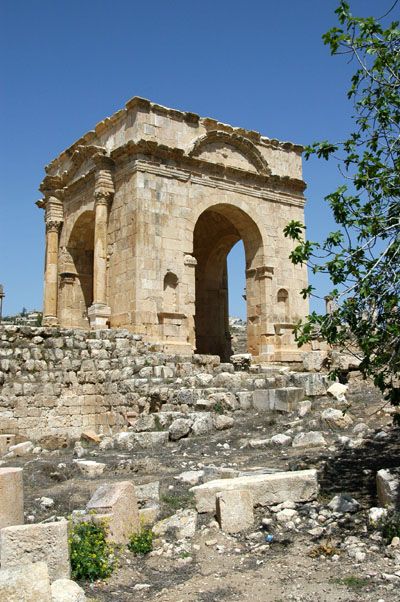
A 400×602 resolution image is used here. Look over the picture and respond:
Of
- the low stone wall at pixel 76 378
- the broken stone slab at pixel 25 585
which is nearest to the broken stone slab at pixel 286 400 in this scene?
the low stone wall at pixel 76 378

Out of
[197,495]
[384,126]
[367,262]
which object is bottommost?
[197,495]

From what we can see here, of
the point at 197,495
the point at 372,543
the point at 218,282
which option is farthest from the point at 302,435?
the point at 218,282

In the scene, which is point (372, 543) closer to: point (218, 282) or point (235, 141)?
point (235, 141)

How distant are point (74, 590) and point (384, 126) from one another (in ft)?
16.8

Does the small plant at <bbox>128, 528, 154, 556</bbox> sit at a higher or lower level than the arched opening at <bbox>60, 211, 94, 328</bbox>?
lower

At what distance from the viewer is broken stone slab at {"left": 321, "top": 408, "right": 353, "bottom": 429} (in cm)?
922

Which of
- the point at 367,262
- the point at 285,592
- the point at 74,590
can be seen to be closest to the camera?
the point at 74,590

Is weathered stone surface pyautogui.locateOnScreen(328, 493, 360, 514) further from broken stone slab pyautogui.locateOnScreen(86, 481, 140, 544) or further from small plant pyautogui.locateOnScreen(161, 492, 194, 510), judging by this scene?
broken stone slab pyautogui.locateOnScreen(86, 481, 140, 544)

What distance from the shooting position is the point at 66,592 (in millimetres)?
3938

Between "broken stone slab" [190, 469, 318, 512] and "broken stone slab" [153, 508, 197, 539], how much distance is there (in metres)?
0.19

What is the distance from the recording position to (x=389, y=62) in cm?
597

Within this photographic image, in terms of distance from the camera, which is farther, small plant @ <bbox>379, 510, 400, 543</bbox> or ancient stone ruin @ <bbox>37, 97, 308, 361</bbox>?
ancient stone ruin @ <bbox>37, 97, 308, 361</bbox>

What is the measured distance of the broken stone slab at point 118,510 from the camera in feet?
16.9

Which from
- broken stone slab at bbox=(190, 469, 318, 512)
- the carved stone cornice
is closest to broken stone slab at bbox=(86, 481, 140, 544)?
broken stone slab at bbox=(190, 469, 318, 512)
